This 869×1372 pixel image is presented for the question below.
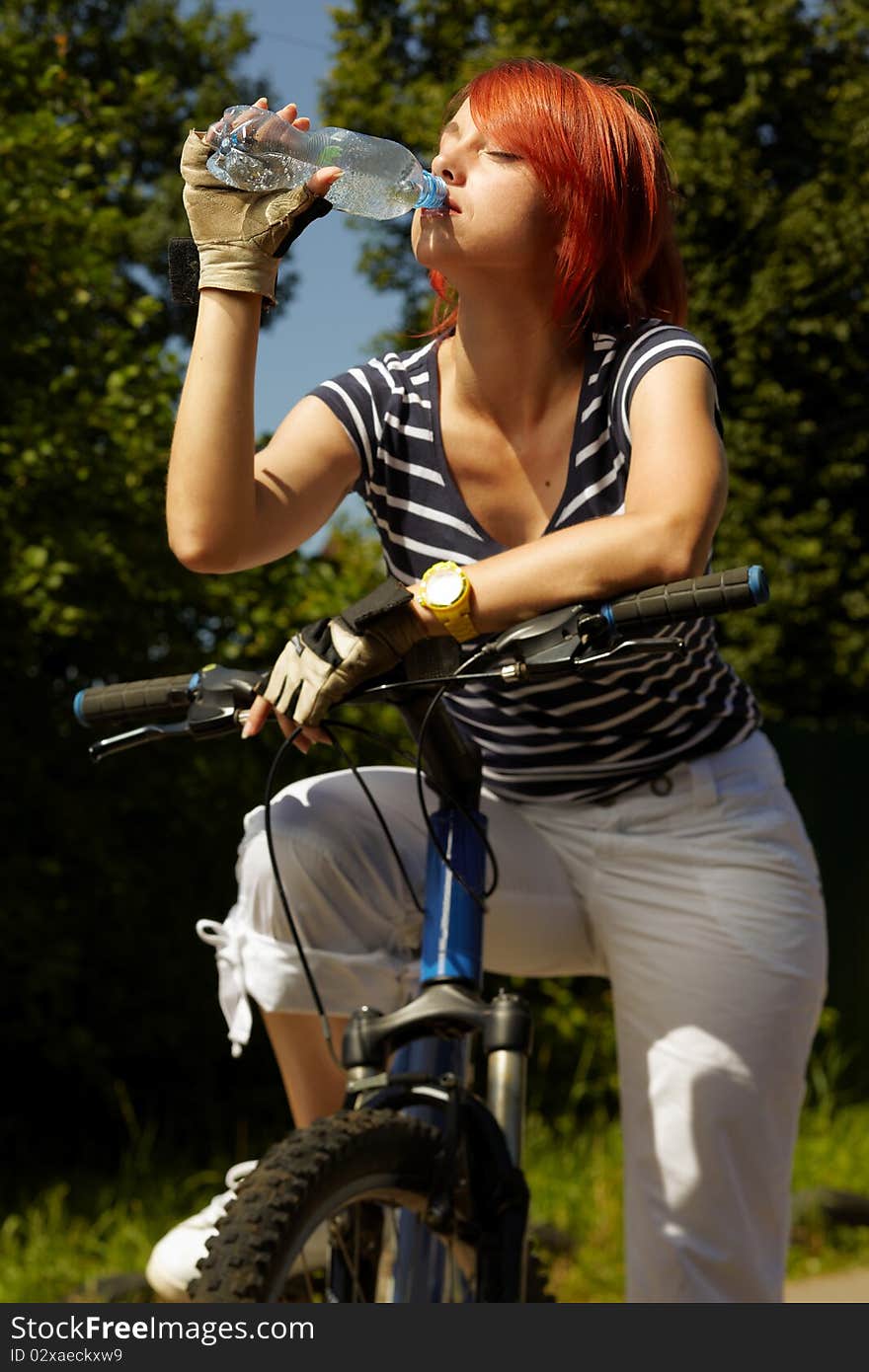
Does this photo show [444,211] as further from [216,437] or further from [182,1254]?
[182,1254]

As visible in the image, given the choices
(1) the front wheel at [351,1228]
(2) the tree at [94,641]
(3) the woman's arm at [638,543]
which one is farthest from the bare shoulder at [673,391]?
(2) the tree at [94,641]

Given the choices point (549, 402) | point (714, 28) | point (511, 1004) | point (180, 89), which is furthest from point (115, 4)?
point (511, 1004)

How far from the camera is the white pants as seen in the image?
2170mm

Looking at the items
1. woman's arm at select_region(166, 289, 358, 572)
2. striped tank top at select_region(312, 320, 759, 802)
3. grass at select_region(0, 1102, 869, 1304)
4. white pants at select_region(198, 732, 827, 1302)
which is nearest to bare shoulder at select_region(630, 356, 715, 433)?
striped tank top at select_region(312, 320, 759, 802)

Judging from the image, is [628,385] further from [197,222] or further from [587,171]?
[197,222]

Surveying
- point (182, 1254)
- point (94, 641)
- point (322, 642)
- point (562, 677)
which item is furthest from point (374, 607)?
point (94, 641)

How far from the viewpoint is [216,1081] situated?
4.74m

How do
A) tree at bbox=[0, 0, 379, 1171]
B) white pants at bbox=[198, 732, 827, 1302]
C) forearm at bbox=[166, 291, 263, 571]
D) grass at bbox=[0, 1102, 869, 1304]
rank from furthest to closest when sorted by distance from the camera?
tree at bbox=[0, 0, 379, 1171]
grass at bbox=[0, 1102, 869, 1304]
white pants at bbox=[198, 732, 827, 1302]
forearm at bbox=[166, 291, 263, 571]

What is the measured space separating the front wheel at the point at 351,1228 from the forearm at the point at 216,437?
0.78 meters

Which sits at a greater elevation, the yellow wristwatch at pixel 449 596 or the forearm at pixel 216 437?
the forearm at pixel 216 437

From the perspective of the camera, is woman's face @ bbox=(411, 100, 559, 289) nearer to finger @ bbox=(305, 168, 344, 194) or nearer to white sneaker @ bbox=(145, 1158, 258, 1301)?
finger @ bbox=(305, 168, 344, 194)

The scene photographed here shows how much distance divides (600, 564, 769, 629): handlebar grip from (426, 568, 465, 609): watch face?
0.57ft

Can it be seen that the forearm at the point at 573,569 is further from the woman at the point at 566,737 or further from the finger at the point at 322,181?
the finger at the point at 322,181

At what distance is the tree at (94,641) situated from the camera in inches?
155
